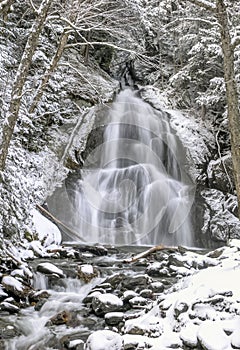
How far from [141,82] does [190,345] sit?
1835 cm

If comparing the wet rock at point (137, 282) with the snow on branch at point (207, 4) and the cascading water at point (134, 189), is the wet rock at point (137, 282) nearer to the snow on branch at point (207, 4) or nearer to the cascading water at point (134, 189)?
the cascading water at point (134, 189)

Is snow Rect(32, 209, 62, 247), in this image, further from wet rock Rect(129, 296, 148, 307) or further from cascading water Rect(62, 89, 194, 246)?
wet rock Rect(129, 296, 148, 307)

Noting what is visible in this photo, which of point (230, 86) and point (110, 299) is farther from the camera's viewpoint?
point (110, 299)

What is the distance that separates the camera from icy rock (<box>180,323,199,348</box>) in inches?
157

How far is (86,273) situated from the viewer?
686 centimetres

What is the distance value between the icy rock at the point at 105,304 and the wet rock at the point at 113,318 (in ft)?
0.79

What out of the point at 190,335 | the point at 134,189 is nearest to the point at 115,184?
the point at 134,189

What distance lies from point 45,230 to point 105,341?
5.03m

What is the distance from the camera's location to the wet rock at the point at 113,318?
16.8ft

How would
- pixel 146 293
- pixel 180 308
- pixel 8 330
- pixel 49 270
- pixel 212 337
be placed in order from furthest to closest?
pixel 49 270
pixel 146 293
pixel 8 330
pixel 180 308
pixel 212 337

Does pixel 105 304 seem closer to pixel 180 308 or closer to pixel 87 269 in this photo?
pixel 180 308

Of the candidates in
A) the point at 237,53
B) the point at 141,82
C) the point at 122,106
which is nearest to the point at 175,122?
A: the point at 122,106

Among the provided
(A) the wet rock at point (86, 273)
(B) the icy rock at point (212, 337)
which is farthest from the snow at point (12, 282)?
(B) the icy rock at point (212, 337)

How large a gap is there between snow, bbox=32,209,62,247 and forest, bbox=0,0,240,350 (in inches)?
1.5
